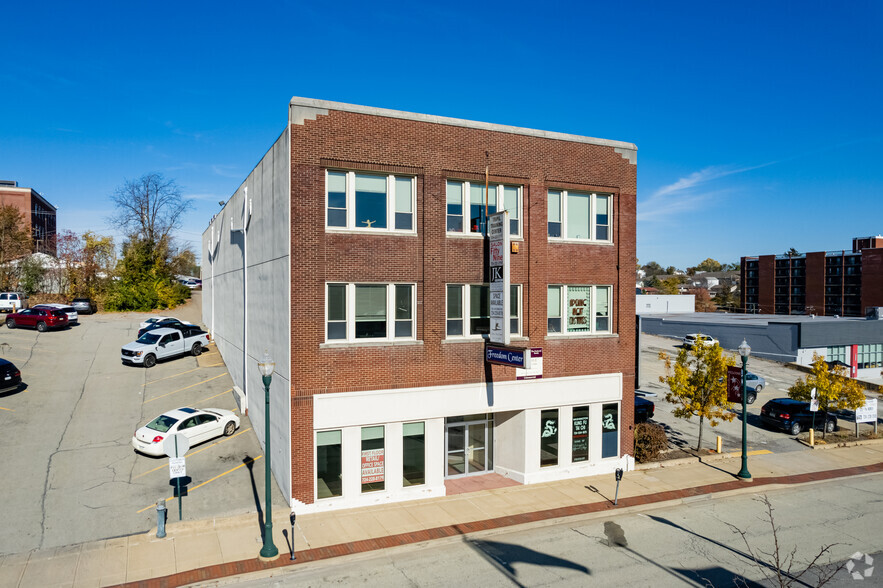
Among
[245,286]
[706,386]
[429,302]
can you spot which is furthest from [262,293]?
[706,386]

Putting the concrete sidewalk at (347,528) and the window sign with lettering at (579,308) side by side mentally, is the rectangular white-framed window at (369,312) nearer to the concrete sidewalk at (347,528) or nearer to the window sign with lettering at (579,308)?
the concrete sidewalk at (347,528)

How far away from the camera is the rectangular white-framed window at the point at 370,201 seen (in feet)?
55.2

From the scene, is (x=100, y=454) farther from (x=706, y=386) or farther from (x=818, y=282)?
(x=818, y=282)

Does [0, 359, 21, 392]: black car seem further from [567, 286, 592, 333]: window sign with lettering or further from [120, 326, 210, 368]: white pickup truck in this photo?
[567, 286, 592, 333]: window sign with lettering

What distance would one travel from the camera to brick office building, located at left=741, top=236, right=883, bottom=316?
8800 cm

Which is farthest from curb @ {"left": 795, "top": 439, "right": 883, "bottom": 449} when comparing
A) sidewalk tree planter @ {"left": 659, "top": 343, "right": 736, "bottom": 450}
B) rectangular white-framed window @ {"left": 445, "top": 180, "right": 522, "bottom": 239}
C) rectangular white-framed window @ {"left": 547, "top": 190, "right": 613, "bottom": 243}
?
rectangular white-framed window @ {"left": 445, "top": 180, "right": 522, "bottom": 239}

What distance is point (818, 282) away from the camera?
95375 mm

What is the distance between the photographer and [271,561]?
1305 centimetres

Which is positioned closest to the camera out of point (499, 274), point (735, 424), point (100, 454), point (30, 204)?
point (499, 274)

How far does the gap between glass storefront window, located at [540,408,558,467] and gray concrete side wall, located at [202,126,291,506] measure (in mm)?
8869

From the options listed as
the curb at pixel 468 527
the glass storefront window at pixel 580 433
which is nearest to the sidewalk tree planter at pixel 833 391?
the curb at pixel 468 527

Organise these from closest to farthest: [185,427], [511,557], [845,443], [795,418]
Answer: [511,557], [185,427], [845,443], [795,418]

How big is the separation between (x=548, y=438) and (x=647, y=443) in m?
4.84

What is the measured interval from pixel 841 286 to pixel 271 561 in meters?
108
